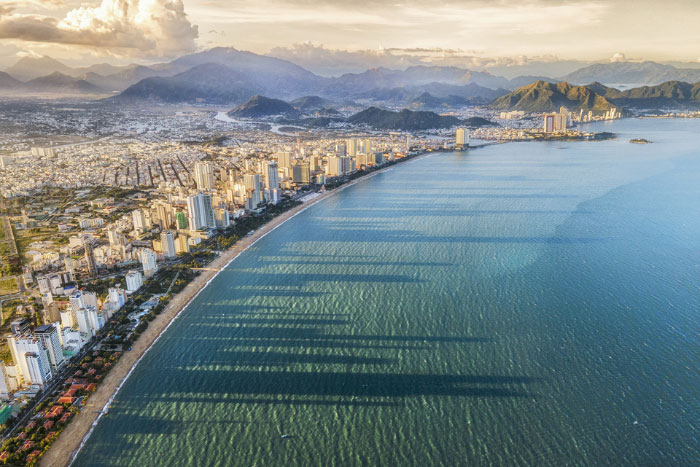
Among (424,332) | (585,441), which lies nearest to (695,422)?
(585,441)

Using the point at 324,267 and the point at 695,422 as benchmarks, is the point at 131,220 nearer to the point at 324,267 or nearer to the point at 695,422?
the point at 324,267

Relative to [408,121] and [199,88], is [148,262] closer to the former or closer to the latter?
[408,121]

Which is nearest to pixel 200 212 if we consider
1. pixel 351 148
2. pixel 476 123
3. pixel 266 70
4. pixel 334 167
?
pixel 334 167

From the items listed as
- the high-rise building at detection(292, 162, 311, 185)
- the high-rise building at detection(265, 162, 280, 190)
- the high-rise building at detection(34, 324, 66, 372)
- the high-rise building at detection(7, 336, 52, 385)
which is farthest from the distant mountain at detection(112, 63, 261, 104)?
the high-rise building at detection(7, 336, 52, 385)

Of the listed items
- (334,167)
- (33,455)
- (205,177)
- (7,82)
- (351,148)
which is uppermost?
(7,82)

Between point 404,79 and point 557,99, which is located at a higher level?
point 404,79

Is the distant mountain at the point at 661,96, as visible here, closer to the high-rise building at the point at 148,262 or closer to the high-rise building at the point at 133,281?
the high-rise building at the point at 148,262

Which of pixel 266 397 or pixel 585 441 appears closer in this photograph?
pixel 585 441

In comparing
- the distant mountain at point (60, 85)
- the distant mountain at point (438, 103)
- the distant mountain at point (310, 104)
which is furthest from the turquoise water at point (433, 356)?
the distant mountain at point (60, 85)
